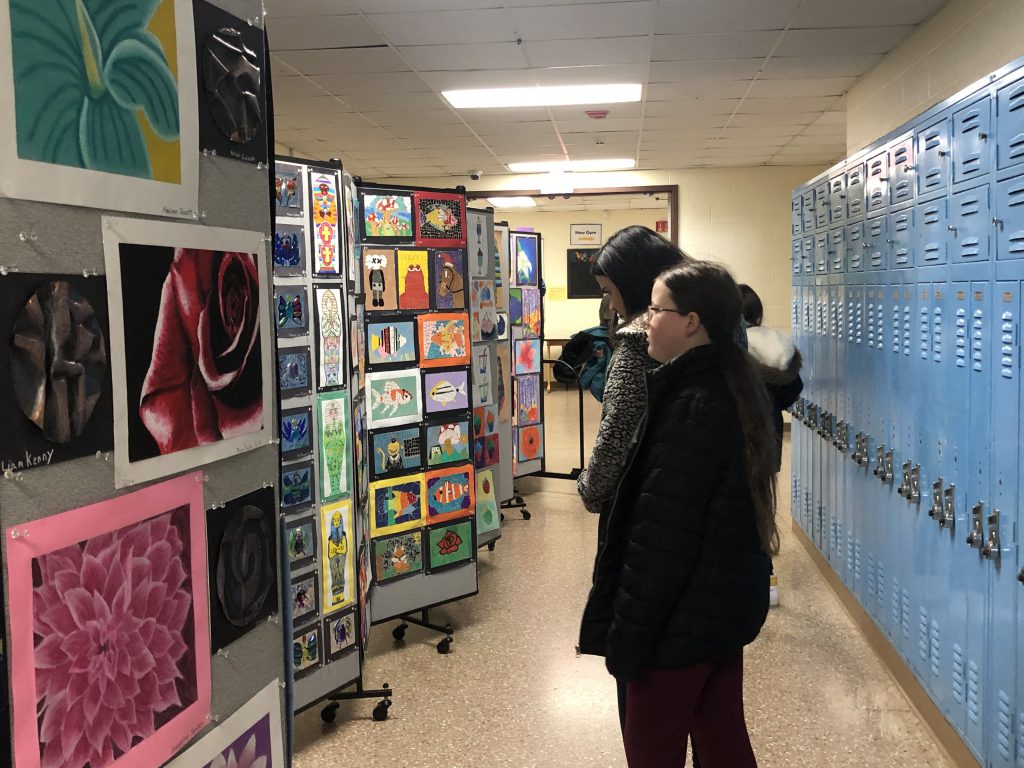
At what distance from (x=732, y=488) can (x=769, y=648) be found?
7.29ft

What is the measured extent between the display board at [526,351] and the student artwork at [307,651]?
3.18 metres

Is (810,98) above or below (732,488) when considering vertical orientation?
above

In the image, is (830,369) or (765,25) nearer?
(830,369)

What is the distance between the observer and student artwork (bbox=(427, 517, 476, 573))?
142 inches

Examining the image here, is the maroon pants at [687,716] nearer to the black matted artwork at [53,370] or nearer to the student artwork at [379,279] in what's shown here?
the black matted artwork at [53,370]

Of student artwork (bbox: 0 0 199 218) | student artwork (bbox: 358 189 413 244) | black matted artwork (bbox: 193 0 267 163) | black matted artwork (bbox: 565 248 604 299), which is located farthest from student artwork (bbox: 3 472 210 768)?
black matted artwork (bbox: 565 248 604 299)

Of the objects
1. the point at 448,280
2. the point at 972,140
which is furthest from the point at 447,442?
the point at 972,140

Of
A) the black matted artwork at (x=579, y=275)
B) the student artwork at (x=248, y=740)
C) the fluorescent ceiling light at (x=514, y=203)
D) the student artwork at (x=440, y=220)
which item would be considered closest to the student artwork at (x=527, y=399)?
the student artwork at (x=440, y=220)

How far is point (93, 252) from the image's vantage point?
846 mm

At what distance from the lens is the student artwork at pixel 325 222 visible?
265cm

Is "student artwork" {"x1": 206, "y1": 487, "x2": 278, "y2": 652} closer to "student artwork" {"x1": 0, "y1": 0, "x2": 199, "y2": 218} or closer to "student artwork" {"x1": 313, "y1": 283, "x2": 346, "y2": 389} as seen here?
"student artwork" {"x1": 0, "y1": 0, "x2": 199, "y2": 218}

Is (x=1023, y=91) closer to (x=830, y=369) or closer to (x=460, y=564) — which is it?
(x=830, y=369)

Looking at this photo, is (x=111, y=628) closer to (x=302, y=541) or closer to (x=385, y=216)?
(x=302, y=541)

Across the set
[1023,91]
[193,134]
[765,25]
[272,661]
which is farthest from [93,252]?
[765,25]
